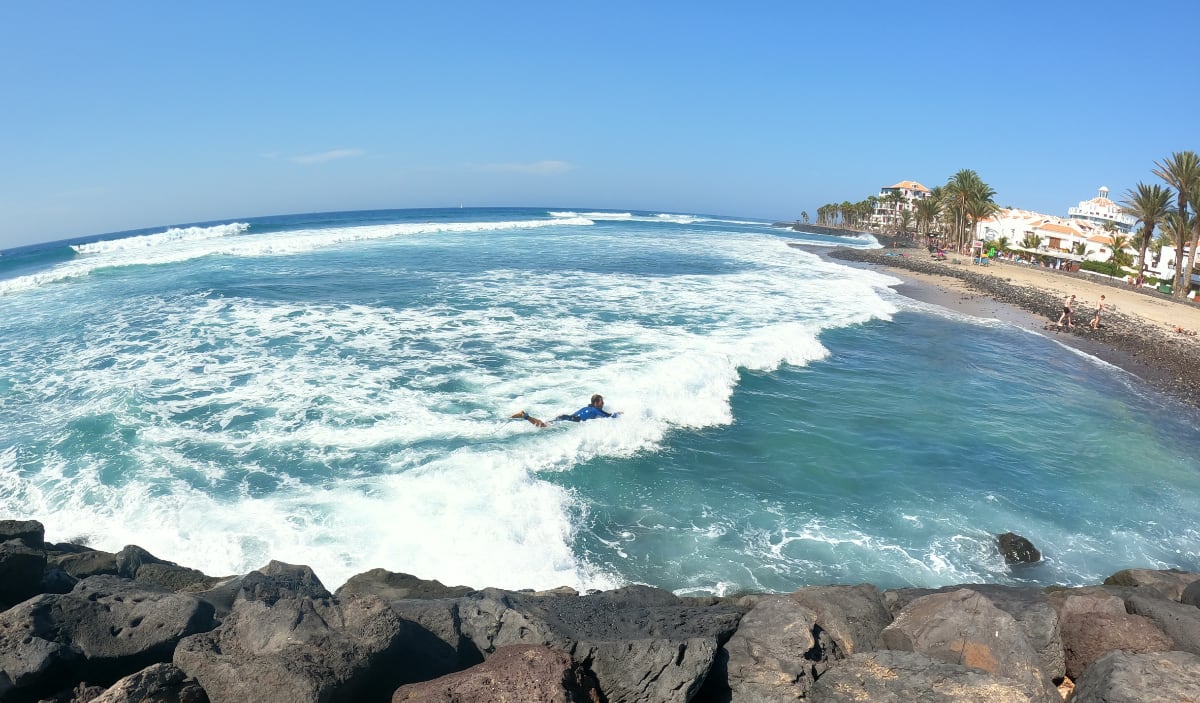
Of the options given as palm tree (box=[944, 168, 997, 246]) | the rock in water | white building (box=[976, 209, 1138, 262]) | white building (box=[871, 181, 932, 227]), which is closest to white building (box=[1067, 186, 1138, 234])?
white building (box=[871, 181, 932, 227])

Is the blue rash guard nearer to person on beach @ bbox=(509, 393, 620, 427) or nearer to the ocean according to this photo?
person on beach @ bbox=(509, 393, 620, 427)

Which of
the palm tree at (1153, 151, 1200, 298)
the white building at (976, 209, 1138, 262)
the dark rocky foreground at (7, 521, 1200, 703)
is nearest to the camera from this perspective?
the dark rocky foreground at (7, 521, 1200, 703)

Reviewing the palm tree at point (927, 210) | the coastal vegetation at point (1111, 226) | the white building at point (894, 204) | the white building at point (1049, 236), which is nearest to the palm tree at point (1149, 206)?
the coastal vegetation at point (1111, 226)

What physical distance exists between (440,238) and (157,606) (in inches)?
2359

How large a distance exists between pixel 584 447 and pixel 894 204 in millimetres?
134965

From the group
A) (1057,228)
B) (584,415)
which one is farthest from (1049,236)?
A: (584,415)

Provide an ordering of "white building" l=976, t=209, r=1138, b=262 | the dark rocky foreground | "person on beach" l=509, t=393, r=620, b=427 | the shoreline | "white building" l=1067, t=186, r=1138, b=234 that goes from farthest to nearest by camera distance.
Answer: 1. "white building" l=1067, t=186, r=1138, b=234
2. "white building" l=976, t=209, r=1138, b=262
3. the shoreline
4. "person on beach" l=509, t=393, r=620, b=427
5. the dark rocky foreground

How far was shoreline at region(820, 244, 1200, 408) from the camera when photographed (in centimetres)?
2158

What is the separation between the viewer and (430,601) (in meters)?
6.21

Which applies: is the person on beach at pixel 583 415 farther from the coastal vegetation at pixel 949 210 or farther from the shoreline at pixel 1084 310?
the coastal vegetation at pixel 949 210

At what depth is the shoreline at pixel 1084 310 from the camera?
2158 centimetres

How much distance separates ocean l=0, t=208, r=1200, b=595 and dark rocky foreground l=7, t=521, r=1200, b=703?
216 cm

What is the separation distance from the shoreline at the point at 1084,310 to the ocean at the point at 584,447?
171cm

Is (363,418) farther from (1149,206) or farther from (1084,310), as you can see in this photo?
(1149,206)
